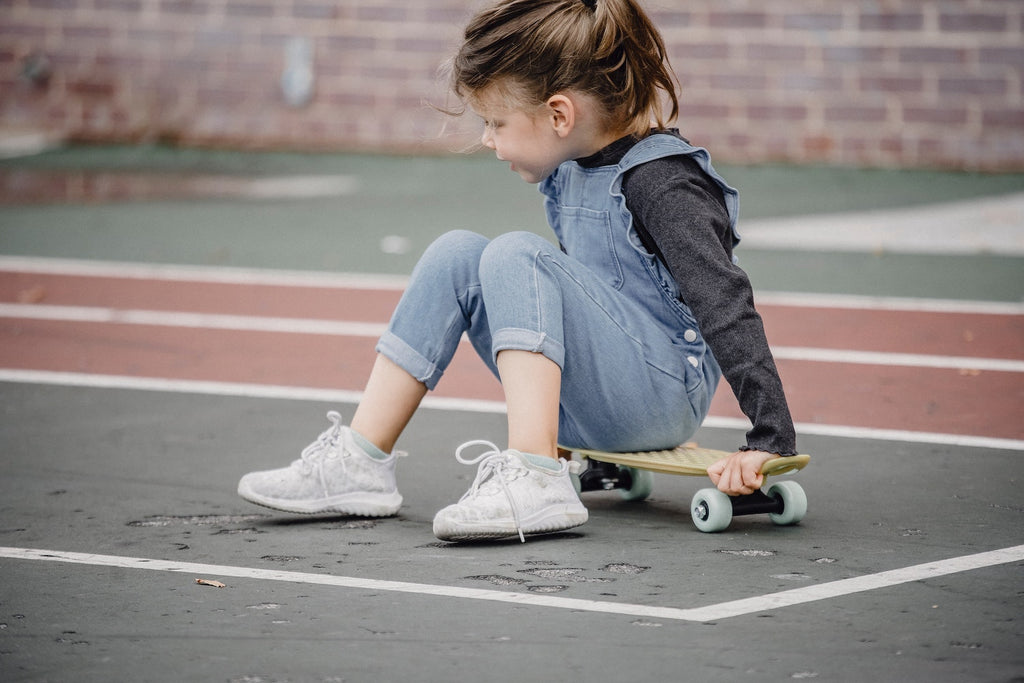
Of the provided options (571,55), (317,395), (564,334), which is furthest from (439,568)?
(317,395)

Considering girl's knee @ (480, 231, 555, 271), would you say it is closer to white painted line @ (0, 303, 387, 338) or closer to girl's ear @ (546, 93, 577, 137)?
girl's ear @ (546, 93, 577, 137)

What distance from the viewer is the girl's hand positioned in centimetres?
316

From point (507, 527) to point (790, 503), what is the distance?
67 centimetres

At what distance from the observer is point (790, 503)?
3.39 meters

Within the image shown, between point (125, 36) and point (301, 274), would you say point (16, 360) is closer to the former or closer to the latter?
point (301, 274)

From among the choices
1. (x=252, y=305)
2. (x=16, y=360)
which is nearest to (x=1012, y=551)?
(x=16, y=360)

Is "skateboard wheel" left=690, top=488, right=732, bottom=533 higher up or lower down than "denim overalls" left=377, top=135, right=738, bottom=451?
lower down

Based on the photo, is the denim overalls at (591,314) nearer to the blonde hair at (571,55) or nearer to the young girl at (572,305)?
the young girl at (572,305)

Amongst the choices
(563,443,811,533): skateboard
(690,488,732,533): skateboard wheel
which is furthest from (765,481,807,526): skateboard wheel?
(690,488,732,533): skateboard wheel

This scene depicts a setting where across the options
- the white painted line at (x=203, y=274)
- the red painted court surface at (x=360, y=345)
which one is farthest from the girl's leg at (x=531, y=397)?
the white painted line at (x=203, y=274)

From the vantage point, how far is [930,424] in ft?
15.2

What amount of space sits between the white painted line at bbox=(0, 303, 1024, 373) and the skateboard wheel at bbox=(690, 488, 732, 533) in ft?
7.91

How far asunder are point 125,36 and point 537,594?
12.4m

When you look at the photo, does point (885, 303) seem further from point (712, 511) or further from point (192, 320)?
point (712, 511)
